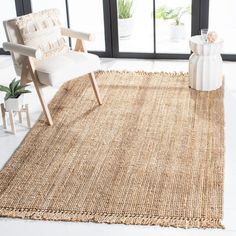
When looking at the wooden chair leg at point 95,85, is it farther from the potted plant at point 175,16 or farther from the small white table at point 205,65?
the potted plant at point 175,16

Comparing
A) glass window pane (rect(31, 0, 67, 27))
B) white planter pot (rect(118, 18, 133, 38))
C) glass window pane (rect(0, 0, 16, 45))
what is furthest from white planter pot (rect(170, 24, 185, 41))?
glass window pane (rect(0, 0, 16, 45))

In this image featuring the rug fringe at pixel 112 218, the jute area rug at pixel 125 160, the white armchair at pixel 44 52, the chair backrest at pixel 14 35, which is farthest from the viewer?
the chair backrest at pixel 14 35

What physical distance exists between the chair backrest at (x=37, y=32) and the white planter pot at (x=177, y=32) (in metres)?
1.22

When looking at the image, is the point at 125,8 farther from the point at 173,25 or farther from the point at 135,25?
the point at 173,25

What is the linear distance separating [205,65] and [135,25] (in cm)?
105

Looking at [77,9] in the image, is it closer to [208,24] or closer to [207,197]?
[208,24]

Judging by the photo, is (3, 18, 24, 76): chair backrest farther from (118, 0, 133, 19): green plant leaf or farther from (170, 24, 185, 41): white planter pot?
(170, 24, 185, 41): white planter pot

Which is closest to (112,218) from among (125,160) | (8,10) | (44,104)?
(125,160)

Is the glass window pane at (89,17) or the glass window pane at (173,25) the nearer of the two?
the glass window pane at (173,25)

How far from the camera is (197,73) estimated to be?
14.0 ft

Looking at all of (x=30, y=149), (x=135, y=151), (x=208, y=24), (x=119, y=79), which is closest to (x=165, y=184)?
(x=135, y=151)

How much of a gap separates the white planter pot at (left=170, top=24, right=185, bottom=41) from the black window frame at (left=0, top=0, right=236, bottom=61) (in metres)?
0.12

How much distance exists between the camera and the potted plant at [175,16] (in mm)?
4872

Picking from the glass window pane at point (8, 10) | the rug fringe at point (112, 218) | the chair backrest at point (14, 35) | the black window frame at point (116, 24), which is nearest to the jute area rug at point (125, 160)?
the rug fringe at point (112, 218)
